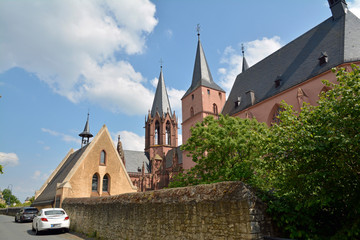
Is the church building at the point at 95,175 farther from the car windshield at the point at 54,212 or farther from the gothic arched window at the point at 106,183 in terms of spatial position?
the car windshield at the point at 54,212

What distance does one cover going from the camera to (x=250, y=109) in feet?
92.6

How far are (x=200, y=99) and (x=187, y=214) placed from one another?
30.2m

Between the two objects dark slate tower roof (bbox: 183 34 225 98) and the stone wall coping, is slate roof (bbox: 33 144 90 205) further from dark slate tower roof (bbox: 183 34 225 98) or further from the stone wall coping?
dark slate tower roof (bbox: 183 34 225 98)

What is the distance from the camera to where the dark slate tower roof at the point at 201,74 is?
3803cm

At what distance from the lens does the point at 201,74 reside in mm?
39000

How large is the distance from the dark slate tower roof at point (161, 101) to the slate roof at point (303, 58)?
31191 mm

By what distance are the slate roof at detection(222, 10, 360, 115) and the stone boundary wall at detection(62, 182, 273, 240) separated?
61.6 ft

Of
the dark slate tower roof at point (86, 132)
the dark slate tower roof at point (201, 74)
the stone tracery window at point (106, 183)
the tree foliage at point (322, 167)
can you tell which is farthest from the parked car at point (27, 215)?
the dark slate tower roof at point (201, 74)

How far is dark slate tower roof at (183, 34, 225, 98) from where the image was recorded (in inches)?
1497

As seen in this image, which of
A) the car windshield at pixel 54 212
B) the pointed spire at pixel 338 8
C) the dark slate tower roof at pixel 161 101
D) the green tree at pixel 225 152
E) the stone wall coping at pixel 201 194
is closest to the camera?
the stone wall coping at pixel 201 194

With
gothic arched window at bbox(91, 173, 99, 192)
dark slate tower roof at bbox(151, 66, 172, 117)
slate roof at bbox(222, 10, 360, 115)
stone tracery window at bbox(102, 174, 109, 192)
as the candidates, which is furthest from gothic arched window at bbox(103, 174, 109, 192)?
dark slate tower roof at bbox(151, 66, 172, 117)

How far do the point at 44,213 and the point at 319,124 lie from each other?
14247 mm

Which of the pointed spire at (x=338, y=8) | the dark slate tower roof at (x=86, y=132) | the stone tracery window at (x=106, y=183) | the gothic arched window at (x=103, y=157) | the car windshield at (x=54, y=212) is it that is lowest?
the car windshield at (x=54, y=212)

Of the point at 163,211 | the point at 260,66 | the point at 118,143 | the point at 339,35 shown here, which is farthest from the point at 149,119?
the point at 163,211
